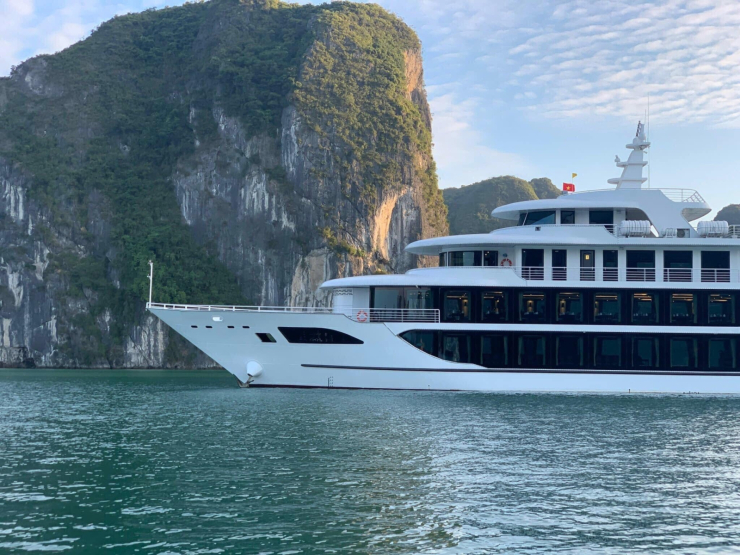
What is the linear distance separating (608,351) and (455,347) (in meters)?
6.65

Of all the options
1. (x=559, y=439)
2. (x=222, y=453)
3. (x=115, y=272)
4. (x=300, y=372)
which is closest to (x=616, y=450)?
(x=559, y=439)

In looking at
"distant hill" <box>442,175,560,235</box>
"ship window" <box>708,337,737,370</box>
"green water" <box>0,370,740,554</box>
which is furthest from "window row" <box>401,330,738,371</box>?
"distant hill" <box>442,175,560,235</box>

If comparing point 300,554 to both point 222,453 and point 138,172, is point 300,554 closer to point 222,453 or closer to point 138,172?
point 222,453

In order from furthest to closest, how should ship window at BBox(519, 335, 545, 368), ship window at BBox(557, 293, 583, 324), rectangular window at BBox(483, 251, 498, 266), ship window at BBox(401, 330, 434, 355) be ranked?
rectangular window at BBox(483, 251, 498, 266) → ship window at BBox(557, 293, 583, 324) → ship window at BBox(519, 335, 545, 368) → ship window at BBox(401, 330, 434, 355)

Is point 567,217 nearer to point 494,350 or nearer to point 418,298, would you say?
point 494,350

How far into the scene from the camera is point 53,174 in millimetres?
86875

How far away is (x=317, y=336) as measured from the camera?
29.5 m

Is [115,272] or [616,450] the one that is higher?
[115,272]

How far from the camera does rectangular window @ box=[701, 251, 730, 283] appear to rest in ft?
103

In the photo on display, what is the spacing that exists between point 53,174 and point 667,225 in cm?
7621

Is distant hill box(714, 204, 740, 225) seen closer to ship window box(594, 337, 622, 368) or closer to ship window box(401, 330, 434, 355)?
ship window box(594, 337, 622, 368)

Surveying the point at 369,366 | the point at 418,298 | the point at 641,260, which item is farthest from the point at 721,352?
the point at 369,366

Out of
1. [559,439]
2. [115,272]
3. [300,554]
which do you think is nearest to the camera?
[300,554]

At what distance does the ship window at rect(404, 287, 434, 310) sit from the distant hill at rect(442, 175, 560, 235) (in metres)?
103
